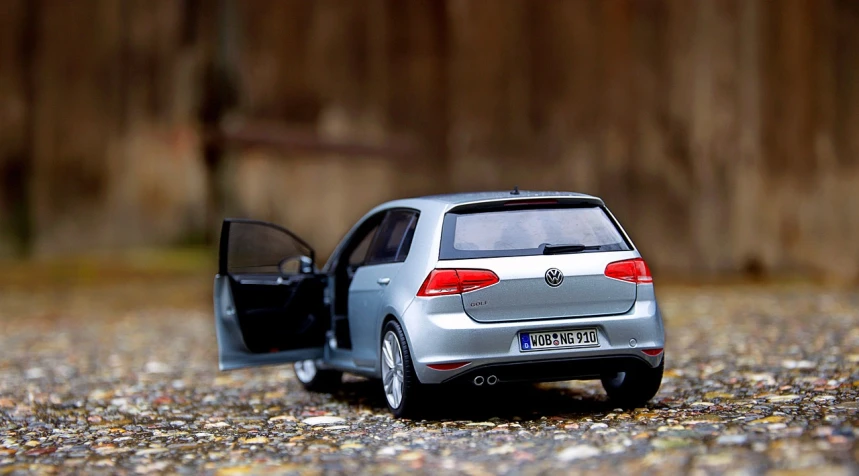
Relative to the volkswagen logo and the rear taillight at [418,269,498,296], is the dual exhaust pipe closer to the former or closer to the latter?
the rear taillight at [418,269,498,296]

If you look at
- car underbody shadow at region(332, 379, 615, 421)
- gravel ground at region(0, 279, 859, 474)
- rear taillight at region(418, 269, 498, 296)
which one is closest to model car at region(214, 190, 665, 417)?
rear taillight at region(418, 269, 498, 296)

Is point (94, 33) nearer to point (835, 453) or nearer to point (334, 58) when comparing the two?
point (334, 58)

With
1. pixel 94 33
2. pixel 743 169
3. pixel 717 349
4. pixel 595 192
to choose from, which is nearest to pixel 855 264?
pixel 743 169

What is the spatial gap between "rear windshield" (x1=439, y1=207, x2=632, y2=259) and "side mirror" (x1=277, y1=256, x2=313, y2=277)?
1986 millimetres

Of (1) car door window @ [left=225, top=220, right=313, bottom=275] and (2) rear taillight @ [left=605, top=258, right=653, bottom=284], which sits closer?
(2) rear taillight @ [left=605, top=258, right=653, bottom=284]

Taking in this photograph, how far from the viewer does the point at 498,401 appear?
872cm

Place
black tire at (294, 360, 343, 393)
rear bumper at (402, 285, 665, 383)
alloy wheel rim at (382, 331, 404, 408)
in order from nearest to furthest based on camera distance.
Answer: rear bumper at (402, 285, 665, 383) → alloy wheel rim at (382, 331, 404, 408) → black tire at (294, 360, 343, 393)

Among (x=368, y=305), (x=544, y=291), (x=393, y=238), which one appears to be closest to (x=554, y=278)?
(x=544, y=291)

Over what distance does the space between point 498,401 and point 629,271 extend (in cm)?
167

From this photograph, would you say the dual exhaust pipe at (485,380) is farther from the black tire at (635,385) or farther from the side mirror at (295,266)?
the side mirror at (295,266)

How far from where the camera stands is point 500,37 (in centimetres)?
1867

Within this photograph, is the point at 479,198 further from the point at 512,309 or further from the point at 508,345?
the point at 508,345

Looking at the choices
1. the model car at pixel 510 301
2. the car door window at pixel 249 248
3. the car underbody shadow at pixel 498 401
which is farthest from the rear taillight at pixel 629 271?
the car door window at pixel 249 248

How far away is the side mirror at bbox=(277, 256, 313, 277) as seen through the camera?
934 cm
